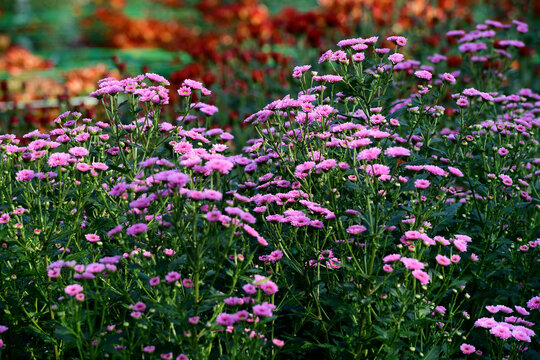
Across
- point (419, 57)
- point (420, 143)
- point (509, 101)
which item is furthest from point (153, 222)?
point (419, 57)

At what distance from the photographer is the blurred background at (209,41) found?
22.1 feet

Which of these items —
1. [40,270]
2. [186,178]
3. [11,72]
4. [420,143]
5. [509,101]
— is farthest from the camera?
[11,72]

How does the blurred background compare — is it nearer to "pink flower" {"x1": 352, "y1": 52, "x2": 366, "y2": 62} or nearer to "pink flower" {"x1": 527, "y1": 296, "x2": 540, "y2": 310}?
"pink flower" {"x1": 352, "y1": 52, "x2": 366, "y2": 62}

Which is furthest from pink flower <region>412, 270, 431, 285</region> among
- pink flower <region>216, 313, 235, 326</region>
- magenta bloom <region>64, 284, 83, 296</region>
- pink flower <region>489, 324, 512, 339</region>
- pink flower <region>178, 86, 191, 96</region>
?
pink flower <region>178, 86, 191, 96</region>

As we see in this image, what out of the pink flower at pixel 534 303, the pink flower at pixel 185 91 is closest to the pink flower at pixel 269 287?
the pink flower at pixel 185 91

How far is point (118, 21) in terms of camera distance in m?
14.9

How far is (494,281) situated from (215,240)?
1.98 meters

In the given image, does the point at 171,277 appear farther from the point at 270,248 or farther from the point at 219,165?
the point at 270,248

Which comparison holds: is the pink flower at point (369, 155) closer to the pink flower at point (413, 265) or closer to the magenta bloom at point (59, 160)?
the pink flower at point (413, 265)

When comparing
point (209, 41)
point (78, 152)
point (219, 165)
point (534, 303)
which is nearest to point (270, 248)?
point (219, 165)

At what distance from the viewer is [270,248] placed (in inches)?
121

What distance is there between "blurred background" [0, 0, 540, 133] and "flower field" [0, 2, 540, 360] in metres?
2.23

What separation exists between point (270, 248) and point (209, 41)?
606cm

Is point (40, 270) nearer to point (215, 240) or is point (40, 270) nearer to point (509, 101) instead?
point (215, 240)
